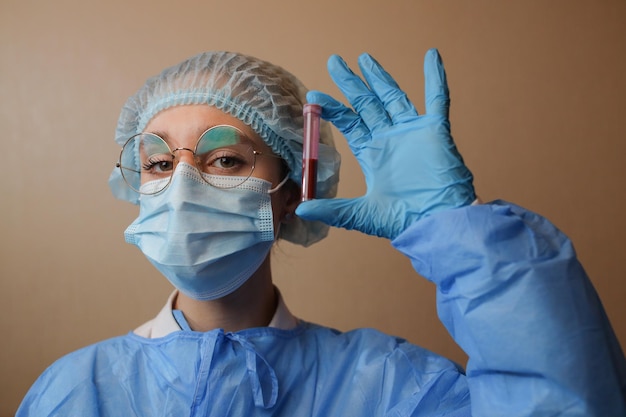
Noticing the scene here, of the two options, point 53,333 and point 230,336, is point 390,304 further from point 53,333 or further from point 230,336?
point 53,333

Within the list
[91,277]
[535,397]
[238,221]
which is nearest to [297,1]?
[238,221]

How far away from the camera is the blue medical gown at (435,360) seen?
2.57 ft

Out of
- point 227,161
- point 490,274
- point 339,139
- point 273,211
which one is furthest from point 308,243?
point 490,274

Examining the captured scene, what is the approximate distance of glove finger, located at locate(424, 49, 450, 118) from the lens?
3.20 feet

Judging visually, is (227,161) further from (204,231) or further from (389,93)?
(389,93)

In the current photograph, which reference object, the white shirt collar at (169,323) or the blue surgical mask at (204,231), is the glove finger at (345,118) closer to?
the blue surgical mask at (204,231)

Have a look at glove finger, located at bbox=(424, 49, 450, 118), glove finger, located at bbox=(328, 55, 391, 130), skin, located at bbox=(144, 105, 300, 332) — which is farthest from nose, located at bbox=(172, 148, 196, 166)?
glove finger, located at bbox=(424, 49, 450, 118)

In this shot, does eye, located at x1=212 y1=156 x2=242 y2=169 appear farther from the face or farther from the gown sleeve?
the gown sleeve

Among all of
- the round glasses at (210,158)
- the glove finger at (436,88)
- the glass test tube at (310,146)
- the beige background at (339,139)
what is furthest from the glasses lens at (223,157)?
the beige background at (339,139)

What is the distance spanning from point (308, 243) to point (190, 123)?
1.62 ft

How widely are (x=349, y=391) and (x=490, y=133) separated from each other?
1.19 metres

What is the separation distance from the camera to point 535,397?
78cm

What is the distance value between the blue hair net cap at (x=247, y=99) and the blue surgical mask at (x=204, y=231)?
0.50ft

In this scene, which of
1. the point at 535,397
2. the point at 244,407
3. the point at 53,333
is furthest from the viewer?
the point at 53,333
